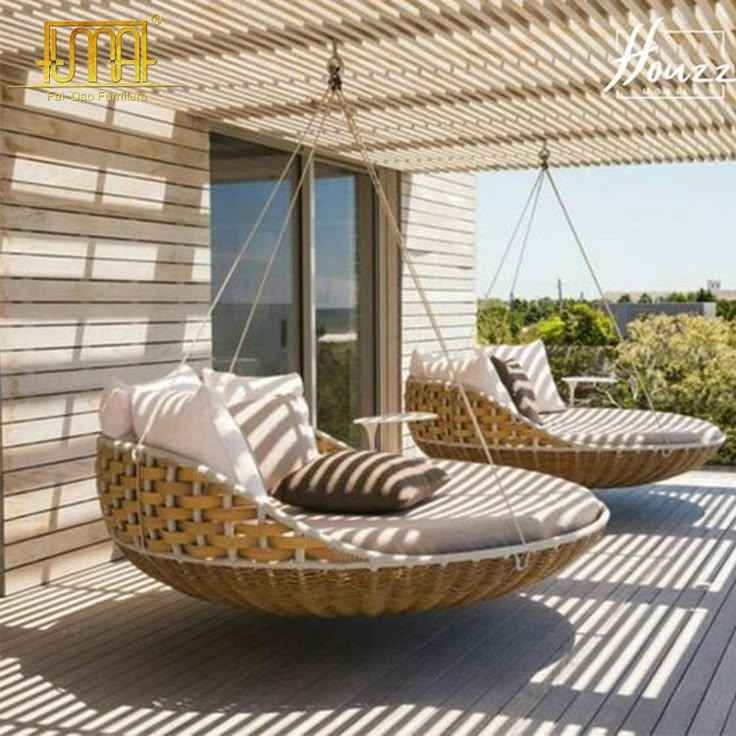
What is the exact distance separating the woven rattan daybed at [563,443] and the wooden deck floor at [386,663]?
0.98m

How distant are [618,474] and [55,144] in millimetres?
3230

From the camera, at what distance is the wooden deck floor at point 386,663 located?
320 cm

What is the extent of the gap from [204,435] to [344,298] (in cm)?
394

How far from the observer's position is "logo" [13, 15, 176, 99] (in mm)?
4125

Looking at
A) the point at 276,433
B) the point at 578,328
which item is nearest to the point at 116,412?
the point at 276,433

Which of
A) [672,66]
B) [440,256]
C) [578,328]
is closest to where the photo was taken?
[672,66]

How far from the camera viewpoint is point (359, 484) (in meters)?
4.14

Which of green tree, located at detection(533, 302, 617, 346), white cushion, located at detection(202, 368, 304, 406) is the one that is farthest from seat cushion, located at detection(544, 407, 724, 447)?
green tree, located at detection(533, 302, 617, 346)

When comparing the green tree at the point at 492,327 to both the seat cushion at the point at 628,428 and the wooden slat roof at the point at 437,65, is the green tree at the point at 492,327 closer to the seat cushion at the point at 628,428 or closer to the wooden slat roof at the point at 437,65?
the seat cushion at the point at 628,428

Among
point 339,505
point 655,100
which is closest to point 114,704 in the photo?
point 339,505

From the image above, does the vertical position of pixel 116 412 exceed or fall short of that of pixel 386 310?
it falls short

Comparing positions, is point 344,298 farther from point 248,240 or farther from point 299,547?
point 299,547

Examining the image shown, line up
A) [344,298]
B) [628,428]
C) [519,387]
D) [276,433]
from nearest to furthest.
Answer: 1. [276,433]
2. [628,428]
3. [519,387]
4. [344,298]

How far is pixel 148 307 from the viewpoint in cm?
542
